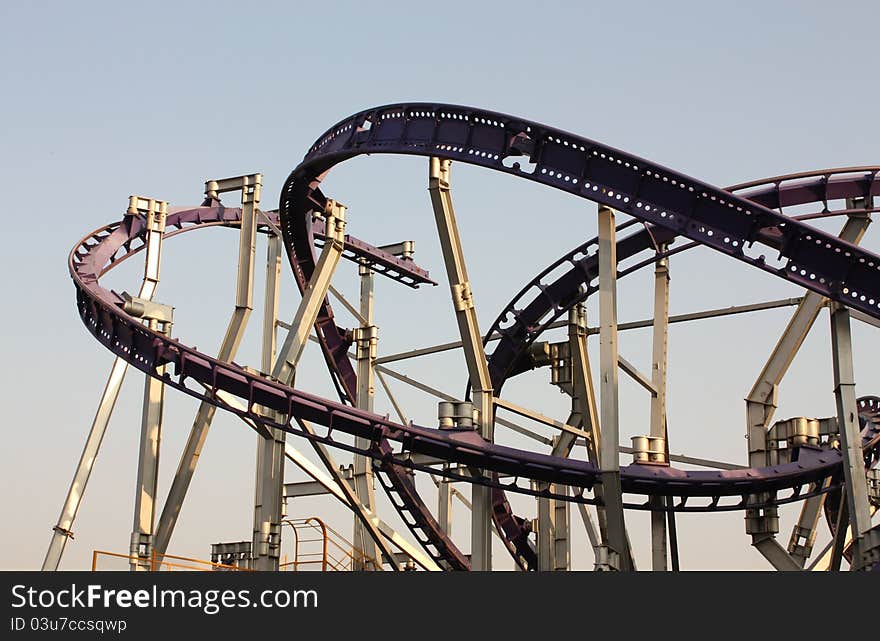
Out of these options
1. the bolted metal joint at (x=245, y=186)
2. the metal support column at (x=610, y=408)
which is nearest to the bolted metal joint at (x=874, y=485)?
the metal support column at (x=610, y=408)

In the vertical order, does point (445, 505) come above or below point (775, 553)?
above

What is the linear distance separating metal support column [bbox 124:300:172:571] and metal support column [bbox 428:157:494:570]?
5.36 metres

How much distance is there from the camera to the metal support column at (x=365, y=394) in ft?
92.3

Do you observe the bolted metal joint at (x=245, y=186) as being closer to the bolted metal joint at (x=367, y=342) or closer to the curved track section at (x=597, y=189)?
the curved track section at (x=597, y=189)

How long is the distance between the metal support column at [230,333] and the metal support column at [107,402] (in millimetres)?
1592

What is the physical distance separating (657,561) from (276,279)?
32.7 feet

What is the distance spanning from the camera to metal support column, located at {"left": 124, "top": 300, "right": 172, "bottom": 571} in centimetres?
2441

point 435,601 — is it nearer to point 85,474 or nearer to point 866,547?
point 866,547

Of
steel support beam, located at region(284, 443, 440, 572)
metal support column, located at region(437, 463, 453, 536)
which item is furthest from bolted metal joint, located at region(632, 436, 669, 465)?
metal support column, located at region(437, 463, 453, 536)

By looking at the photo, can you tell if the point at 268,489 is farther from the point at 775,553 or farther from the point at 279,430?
the point at 775,553

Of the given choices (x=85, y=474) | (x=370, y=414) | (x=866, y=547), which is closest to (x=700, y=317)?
(x=370, y=414)

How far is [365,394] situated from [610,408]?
8.97 metres

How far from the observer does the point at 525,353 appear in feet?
99.8

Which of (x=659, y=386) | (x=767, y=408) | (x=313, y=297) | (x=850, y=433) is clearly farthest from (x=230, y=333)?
(x=850, y=433)
